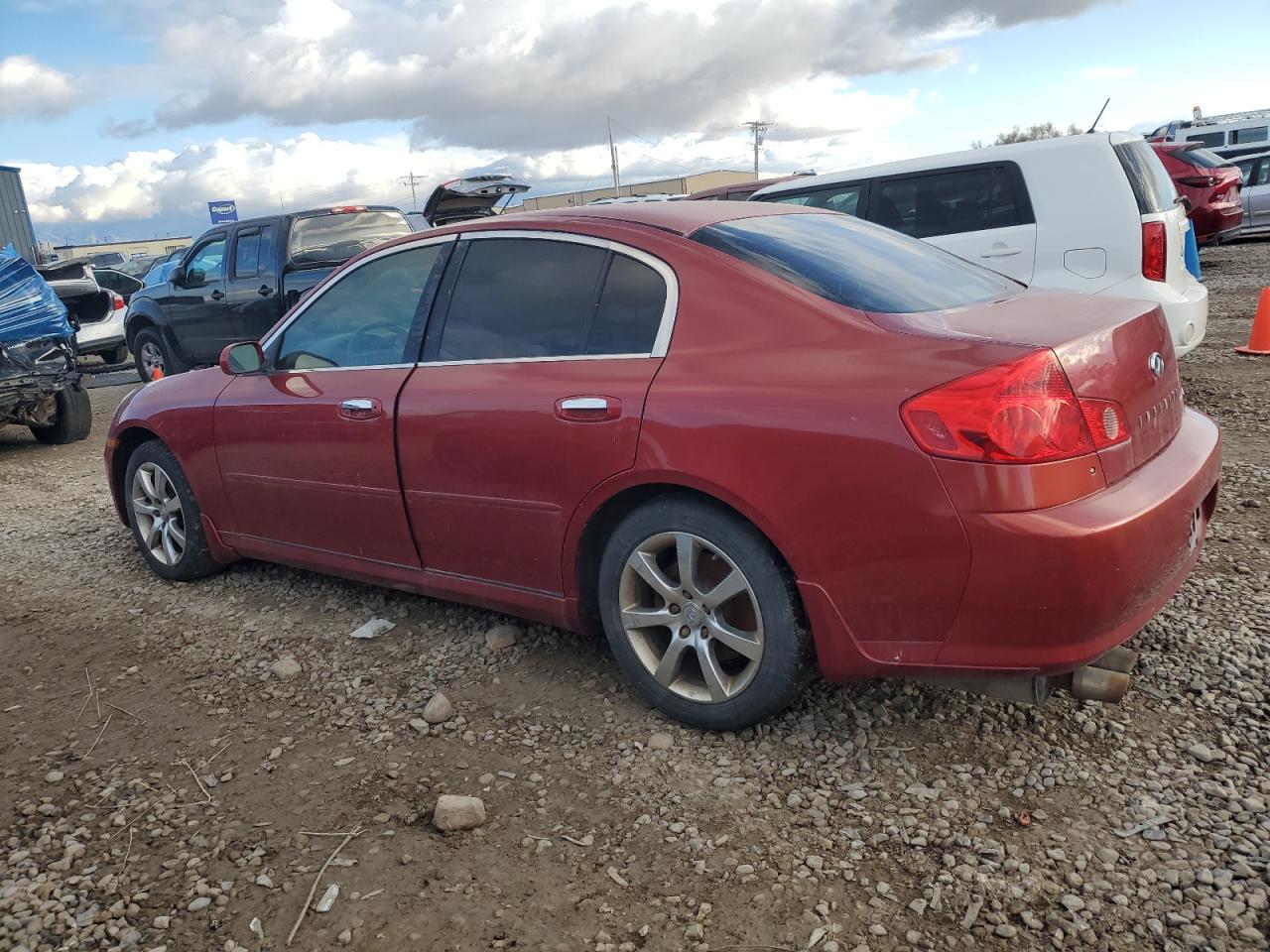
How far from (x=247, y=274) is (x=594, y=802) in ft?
28.7

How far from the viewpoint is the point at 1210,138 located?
25172 mm

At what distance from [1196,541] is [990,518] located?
976 millimetres

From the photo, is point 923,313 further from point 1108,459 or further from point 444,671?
point 444,671

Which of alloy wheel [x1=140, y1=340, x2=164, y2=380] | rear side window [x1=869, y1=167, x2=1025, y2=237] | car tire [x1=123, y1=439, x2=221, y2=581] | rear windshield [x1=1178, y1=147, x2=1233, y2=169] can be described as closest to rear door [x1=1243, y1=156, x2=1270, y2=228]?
rear windshield [x1=1178, y1=147, x2=1233, y2=169]

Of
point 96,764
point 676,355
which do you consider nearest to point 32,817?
point 96,764

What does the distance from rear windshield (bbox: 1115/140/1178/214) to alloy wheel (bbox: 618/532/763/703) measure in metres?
4.76

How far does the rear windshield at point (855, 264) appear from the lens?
9.34ft

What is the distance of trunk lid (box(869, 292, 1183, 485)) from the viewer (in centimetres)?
248

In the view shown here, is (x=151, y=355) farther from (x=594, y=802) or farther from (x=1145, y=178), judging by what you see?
(x=594, y=802)

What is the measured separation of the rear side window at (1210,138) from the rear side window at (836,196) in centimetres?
2220

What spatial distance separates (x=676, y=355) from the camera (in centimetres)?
288

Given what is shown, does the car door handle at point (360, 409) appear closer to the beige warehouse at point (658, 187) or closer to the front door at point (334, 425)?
the front door at point (334, 425)

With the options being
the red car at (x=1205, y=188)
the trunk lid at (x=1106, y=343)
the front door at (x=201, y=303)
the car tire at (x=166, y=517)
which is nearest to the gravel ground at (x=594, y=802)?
the car tire at (x=166, y=517)

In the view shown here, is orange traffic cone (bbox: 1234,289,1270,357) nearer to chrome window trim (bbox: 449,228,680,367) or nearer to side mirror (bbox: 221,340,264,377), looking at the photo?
chrome window trim (bbox: 449,228,680,367)
